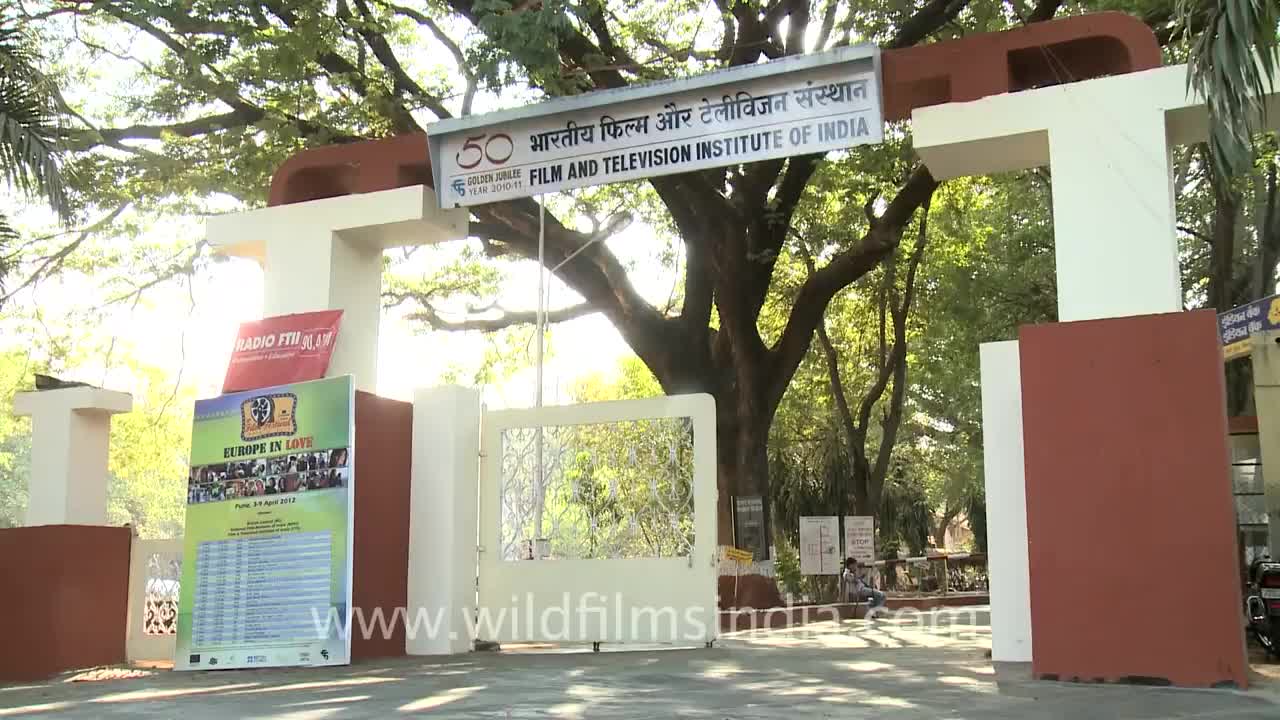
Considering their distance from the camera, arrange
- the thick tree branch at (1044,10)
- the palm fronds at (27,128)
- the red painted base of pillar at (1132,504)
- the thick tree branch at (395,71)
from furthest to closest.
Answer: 1. the thick tree branch at (395,71)
2. the thick tree branch at (1044,10)
3. the palm fronds at (27,128)
4. the red painted base of pillar at (1132,504)

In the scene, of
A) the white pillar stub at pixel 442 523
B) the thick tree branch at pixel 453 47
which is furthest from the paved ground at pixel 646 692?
the thick tree branch at pixel 453 47

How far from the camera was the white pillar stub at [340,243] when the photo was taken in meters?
10.7

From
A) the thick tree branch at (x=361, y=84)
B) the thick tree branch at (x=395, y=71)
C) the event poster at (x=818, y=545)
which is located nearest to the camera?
the thick tree branch at (x=361, y=84)

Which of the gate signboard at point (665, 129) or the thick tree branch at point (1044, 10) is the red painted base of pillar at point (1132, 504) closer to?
the gate signboard at point (665, 129)

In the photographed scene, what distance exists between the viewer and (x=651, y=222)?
20.9 m

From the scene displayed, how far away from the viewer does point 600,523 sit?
1112 centimetres

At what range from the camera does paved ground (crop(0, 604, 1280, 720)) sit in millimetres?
6301

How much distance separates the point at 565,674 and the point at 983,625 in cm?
849

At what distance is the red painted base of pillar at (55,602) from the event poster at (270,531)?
1.98 m

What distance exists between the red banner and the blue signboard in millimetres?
9476

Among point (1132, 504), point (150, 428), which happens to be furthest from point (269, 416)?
point (150, 428)

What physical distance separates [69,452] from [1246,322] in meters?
13.0

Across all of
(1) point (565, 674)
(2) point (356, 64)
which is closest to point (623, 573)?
(1) point (565, 674)

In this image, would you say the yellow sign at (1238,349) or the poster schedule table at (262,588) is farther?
the yellow sign at (1238,349)
